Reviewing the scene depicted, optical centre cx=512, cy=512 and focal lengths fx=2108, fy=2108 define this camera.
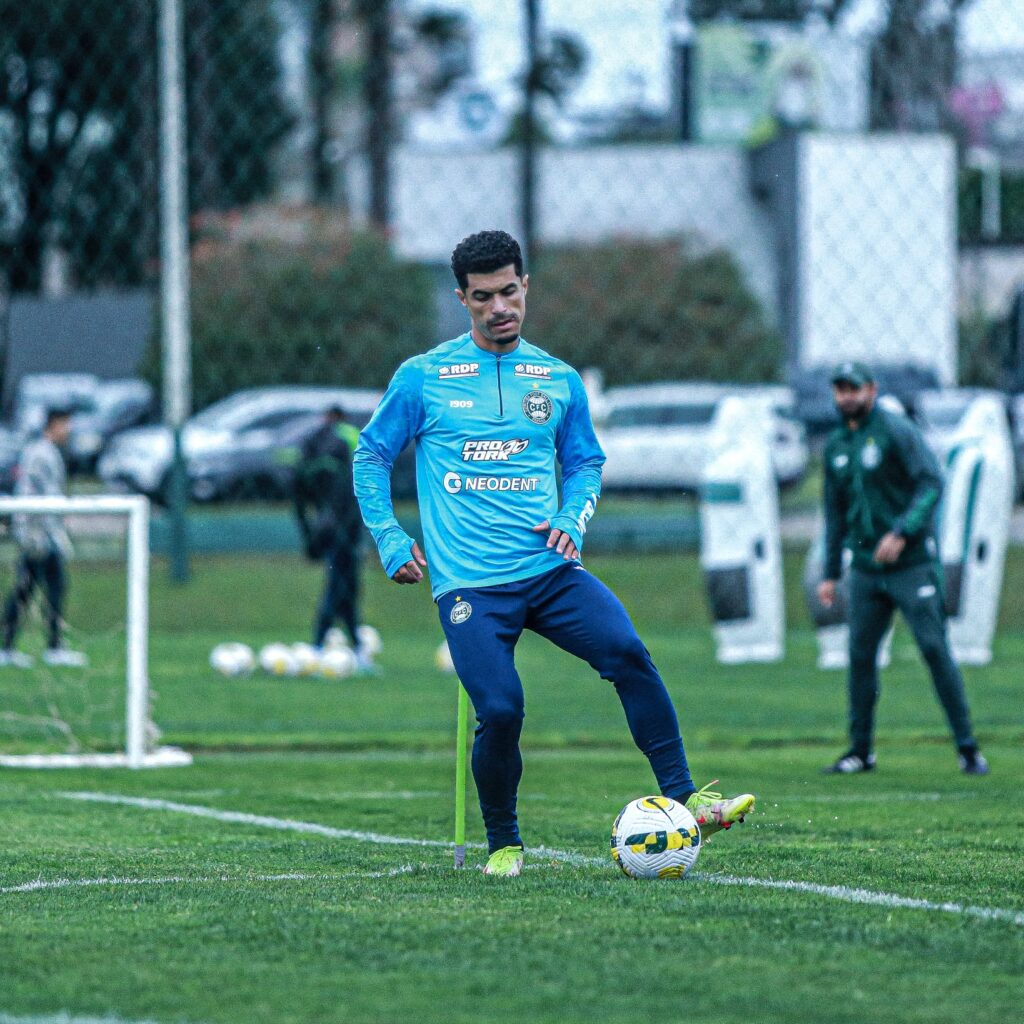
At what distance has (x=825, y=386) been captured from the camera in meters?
31.6

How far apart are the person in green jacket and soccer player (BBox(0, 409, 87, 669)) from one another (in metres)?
6.56

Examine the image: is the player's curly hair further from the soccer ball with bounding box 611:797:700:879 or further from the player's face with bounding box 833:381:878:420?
the player's face with bounding box 833:381:878:420

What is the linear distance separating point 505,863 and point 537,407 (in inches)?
57.1

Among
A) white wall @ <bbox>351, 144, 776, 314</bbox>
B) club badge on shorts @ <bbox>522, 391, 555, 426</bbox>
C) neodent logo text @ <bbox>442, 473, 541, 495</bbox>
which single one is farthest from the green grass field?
white wall @ <bbox>351, 144, 776, 314</bbox>

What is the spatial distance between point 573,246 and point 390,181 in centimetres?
959

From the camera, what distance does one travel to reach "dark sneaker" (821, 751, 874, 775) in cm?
1047

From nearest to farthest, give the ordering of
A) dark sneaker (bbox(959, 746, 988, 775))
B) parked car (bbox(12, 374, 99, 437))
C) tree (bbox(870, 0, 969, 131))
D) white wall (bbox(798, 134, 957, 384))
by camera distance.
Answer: dark sneaker (bbox(959, 746, 988, 775)) < tree (bbox(870, 0, 969, 131)) < white wall (bbox(798, 134, 957, 384)) < parked car (bbox(12, 374, 99, 437))

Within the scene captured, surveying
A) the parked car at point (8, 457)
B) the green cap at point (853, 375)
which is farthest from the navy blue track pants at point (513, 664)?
the parked car at point (8, 457)

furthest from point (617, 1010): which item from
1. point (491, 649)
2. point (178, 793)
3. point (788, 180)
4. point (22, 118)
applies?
point (788, 180)

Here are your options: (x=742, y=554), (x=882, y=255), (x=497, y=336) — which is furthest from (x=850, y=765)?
(x=882, y=255)

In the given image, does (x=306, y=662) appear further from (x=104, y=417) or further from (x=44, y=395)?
(x=44, y=395)

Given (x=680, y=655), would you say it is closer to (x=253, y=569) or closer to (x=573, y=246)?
(x=253, y=569)

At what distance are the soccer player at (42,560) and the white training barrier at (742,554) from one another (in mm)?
5148

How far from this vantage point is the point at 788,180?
Result: 131 ft
